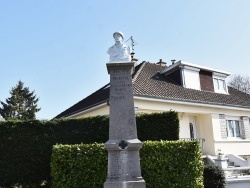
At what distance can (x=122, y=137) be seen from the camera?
24.8 feet

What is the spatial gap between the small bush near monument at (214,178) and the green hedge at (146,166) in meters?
1.61

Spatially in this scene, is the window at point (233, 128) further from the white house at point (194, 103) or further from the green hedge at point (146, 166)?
the green hedge at point (146, 166)

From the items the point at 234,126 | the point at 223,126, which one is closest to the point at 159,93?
the point at 223,126

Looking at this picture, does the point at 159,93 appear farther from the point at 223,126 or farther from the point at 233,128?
the point at 233,128

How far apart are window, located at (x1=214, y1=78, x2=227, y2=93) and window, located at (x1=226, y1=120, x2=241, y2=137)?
310cm

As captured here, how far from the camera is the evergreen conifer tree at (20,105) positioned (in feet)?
153

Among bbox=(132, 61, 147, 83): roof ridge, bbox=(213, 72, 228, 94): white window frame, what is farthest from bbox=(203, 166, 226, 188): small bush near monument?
bbox=(213, 72, 228, 94): white window frame

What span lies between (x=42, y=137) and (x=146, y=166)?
4.47m

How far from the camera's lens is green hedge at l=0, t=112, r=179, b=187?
453 inches

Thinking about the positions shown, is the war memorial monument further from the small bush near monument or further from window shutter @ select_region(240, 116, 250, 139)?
window shutter @ select_region(240, 116, 250, 139)

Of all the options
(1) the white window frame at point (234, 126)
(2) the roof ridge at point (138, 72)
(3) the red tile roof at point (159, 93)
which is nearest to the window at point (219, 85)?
(3) the red tile roof at point (159, 93)

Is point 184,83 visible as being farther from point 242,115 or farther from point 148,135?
point 148,135

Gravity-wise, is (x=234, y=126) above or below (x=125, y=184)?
above

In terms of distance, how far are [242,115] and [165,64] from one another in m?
7.94
